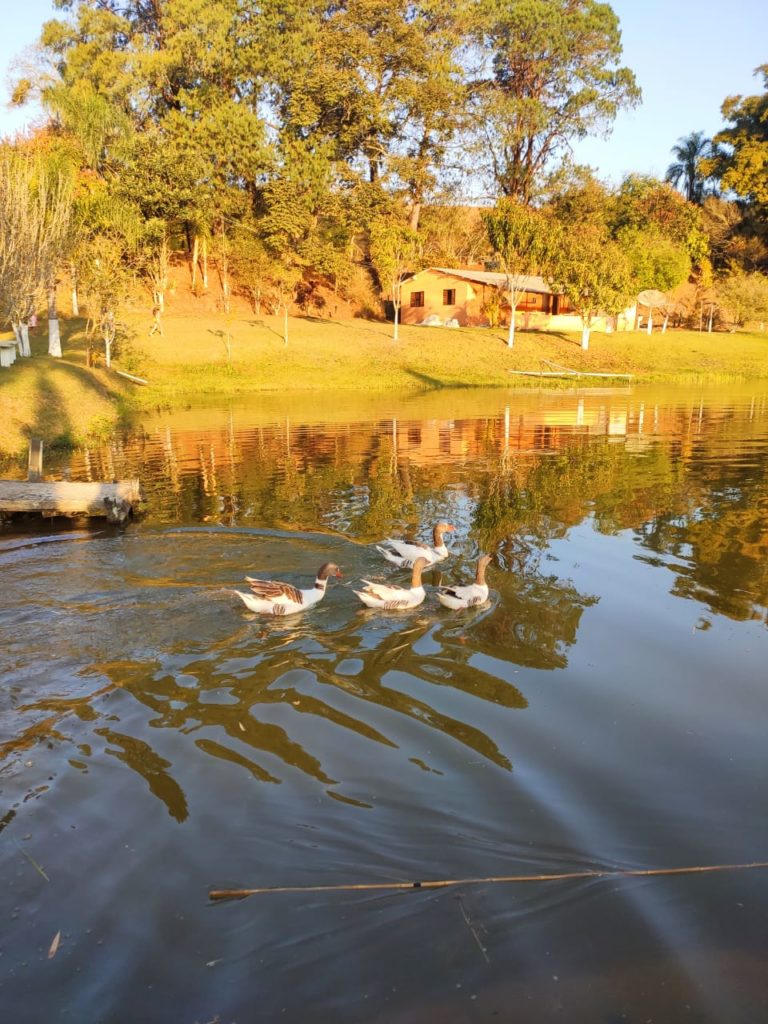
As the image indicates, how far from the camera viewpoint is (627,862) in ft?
19.4

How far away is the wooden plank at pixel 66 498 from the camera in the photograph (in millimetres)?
16359

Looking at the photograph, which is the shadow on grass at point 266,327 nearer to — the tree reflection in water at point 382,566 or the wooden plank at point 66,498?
the tree reflection in water at point 382,566

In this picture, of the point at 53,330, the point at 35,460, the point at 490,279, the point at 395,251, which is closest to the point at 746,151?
the point at 490,279

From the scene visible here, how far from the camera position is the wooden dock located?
644 inches

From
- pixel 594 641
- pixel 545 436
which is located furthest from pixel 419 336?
pixel 594 641

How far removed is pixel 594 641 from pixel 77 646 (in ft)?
21.7

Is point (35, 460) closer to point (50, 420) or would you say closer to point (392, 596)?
point (392, 596)

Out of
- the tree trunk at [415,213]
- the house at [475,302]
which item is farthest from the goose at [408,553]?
the tree trunk at [415,213]

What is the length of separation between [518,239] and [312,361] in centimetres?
1886

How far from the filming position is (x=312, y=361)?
5553 centimetres

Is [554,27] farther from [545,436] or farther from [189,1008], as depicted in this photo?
[189,1008]

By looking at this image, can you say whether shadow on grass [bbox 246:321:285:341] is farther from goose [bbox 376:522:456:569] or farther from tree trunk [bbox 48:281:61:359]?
goose [bbox 376:522:456:569]

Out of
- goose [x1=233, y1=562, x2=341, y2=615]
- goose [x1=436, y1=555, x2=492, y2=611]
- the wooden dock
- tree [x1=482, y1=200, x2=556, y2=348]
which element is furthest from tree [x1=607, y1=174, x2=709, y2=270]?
goose [x1=233, y1=562, x2=341, y2=615]

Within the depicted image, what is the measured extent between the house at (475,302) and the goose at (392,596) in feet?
218
